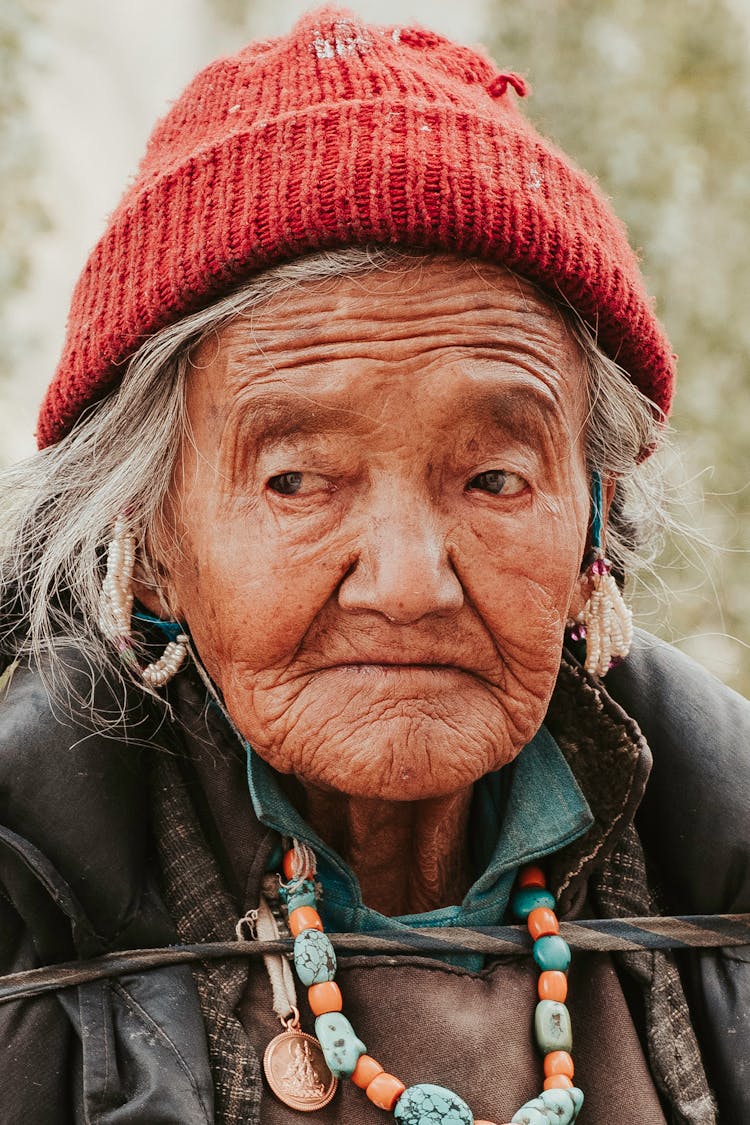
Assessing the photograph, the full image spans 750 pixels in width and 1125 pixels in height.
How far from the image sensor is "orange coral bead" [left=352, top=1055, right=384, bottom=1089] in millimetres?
1790

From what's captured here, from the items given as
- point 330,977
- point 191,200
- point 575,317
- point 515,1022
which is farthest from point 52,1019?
point 575,317

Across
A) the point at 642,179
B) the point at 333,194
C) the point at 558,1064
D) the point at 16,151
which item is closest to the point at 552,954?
the point at 558,1064

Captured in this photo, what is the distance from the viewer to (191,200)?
1.89 m

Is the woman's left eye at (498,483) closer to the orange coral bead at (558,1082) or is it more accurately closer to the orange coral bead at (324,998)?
the orange coral bead at (324,998)

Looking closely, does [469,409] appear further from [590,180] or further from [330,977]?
[330,977]

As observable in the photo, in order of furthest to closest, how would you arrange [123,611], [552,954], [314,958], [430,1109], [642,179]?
1. [642,179]
2. [123,611]
3. [552,954]
4. [314,958]
5. [430,1109]

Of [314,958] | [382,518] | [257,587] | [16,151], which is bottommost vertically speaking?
[314,958]

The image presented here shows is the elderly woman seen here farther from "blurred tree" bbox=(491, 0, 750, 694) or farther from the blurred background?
"blurred tree" bbox=(491, 0, 750, 694)

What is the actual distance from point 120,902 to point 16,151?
17.2 ft

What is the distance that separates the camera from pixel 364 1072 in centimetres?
179

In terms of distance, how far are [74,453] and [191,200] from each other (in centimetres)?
50

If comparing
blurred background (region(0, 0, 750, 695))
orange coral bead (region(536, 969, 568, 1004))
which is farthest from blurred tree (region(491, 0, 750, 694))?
orange coral bead (region(536, 969, 568, 1004))

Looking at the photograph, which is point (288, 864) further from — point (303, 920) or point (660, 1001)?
point (660, 1001)

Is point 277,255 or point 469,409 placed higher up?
point 277,255
